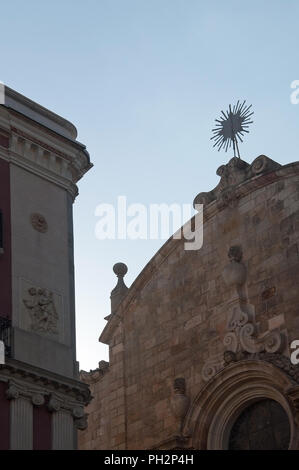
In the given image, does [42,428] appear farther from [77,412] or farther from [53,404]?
[77,412]

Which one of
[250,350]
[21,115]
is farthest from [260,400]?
[21,115]

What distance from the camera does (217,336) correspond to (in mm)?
26219

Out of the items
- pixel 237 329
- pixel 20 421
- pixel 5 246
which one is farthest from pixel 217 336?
pixel 20 421

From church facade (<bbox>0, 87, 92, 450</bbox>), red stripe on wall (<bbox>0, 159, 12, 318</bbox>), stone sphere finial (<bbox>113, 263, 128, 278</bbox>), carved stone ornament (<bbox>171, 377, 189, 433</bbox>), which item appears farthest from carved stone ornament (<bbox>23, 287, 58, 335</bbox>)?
stone sphere finial (<bbox>113, 263, 128, 278</bbox>)

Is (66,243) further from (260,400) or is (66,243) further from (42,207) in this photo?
(260,400)

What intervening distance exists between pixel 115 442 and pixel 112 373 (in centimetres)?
196

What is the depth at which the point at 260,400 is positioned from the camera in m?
25.2

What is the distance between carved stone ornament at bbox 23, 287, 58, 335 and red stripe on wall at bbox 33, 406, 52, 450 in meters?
1.58

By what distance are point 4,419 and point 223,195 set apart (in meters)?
9.83

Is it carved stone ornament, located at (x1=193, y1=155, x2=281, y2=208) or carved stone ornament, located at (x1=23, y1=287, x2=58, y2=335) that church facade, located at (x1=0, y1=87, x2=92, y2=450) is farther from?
carved stone ornament, located at (x1=193, y1=155, x2=281, y2=208)

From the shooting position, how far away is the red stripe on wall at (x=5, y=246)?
20498 millimetres

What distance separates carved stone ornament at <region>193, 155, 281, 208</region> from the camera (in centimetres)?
2645
